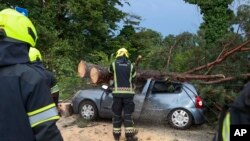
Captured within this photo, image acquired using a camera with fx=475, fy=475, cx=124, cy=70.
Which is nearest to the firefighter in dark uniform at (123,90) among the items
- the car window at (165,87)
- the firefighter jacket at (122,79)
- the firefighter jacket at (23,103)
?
the firefighter jacket at (122,79)

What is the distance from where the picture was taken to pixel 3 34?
120 inches

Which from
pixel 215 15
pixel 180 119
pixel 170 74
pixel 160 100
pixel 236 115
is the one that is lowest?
pixel 180 119

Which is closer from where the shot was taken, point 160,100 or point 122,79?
point 122,79

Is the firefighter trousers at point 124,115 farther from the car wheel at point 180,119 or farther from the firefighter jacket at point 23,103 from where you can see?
the firefighter jacket at point 23,103

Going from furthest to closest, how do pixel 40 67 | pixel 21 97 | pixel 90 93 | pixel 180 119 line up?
pixel 90 93 < pixel 180 119 < pixel 40 67 < pixel 21 97

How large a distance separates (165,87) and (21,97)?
908 centimetres

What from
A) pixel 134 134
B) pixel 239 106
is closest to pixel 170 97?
pixel 134 134

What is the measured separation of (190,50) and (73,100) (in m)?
3.37

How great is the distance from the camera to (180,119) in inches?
448

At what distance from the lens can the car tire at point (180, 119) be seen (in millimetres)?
11320

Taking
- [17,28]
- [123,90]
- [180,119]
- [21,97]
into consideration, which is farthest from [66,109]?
[21,97]

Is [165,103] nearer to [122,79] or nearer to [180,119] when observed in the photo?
[180,119]

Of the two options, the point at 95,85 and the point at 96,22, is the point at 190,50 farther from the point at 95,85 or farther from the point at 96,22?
the point at 96,22

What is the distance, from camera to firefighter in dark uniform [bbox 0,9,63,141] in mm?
2908
